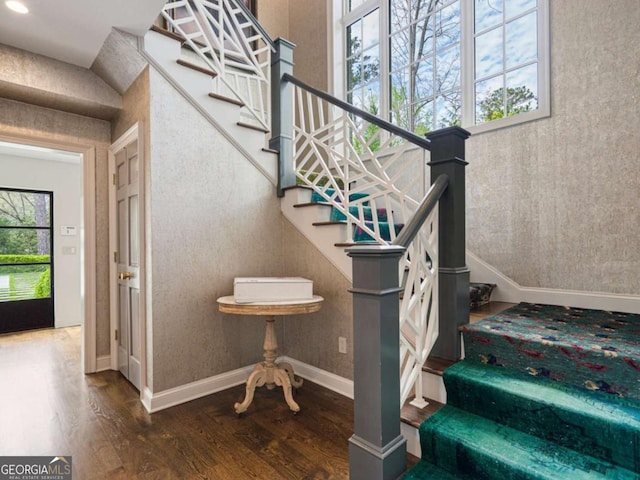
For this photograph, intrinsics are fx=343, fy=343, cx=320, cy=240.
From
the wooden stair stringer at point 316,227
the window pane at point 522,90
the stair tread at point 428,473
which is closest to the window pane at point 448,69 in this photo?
the window pane at point 522,90

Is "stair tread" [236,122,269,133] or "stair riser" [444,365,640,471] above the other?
"stair tread" [236,122,269,133]

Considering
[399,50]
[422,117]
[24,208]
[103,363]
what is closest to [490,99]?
[422,117]

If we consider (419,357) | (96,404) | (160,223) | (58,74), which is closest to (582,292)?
(419,357)

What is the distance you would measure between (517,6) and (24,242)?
6.57m

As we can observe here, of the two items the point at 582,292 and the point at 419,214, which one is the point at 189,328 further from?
the point at 582,292

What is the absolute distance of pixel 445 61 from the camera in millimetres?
3105

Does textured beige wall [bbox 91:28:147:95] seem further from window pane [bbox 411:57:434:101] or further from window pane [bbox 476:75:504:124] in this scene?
window pane [bbox 476:75:504:124]

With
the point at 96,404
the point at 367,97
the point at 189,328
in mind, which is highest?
the point at 367,97

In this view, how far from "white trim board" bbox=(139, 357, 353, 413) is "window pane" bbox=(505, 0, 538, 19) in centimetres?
308

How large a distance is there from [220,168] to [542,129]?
7.87 feet

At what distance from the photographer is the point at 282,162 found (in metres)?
2.94

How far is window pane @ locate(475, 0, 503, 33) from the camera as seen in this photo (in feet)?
9.12

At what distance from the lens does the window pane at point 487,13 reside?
2781 mm

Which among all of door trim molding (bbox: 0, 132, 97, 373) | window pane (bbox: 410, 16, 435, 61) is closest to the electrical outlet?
door trim molding (bbox: 0, 132, 97, 373)
